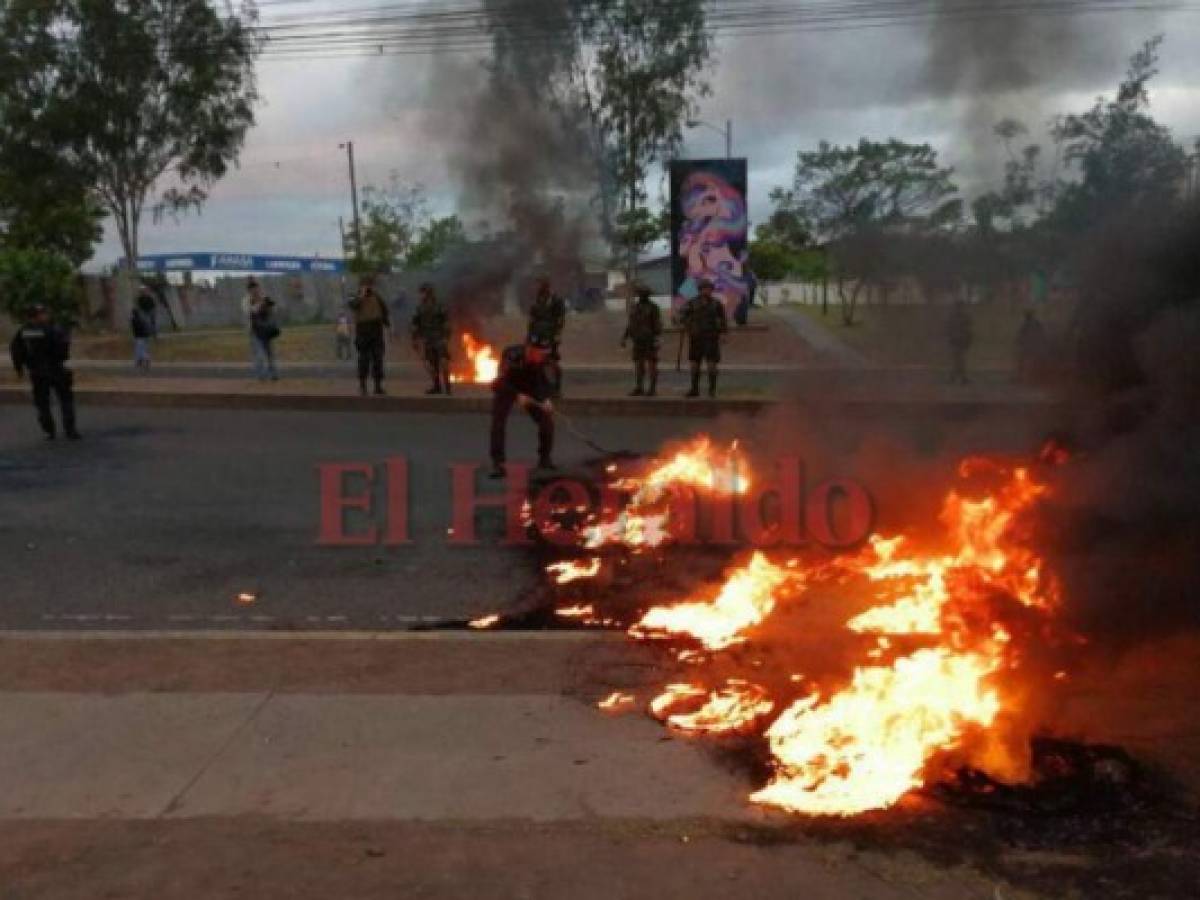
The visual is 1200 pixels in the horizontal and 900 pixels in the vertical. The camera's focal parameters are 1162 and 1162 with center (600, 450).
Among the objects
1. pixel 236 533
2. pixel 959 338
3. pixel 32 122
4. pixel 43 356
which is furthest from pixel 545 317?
pixel 32 122

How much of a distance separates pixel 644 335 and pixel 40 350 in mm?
7265

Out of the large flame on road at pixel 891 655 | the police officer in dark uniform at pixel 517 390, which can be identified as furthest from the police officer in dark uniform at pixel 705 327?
the large flame on road at pixel 891 655

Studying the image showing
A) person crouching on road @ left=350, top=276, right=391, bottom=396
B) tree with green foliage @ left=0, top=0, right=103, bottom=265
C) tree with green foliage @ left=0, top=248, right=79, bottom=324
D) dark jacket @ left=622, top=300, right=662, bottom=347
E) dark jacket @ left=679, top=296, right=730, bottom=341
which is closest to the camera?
dark jacket @ left=679, top=296, right=730, bottom=341

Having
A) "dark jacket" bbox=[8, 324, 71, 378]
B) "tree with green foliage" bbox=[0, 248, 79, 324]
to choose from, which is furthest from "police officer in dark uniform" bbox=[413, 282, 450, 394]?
"tree with green foliage" bbox=[0, 248, 79, 324]

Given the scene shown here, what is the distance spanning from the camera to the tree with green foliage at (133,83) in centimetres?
2759

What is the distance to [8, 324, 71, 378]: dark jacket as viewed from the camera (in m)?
11.9

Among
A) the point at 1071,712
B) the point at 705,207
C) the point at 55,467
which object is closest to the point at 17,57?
the point at 705,207

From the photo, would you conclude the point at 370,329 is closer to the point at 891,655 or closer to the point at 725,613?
the point at 725,613

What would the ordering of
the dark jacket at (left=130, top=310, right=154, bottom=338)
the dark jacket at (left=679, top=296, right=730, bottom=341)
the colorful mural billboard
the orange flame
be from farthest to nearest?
the colorful mural billboard, the dark jacket at (left=130, top=310, right=154, bottom=338), the dark jacket at (left=679, top=296, right=730, bottom=341), the orange flame

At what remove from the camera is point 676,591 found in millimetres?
6141

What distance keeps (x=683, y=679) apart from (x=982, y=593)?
128 centimetres

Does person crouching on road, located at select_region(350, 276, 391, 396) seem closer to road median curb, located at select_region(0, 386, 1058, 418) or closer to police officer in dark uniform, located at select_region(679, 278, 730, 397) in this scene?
road median curb, located at select_region(0, 386, 1058, 418)

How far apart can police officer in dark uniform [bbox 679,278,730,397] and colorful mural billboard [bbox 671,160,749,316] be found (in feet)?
19.2

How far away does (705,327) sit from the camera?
14.8 m
